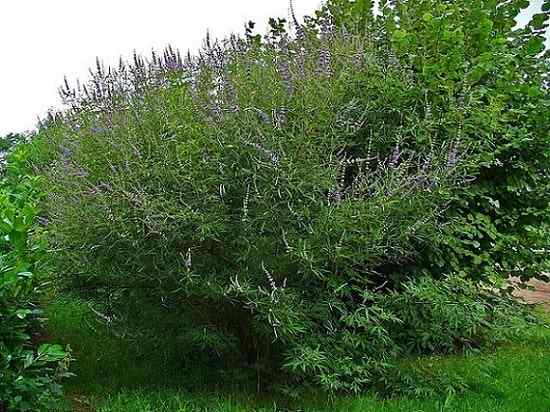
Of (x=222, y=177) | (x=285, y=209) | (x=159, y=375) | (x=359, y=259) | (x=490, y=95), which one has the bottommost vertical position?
(x=159, y=375)

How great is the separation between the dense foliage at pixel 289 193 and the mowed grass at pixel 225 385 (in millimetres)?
193

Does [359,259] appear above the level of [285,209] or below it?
below

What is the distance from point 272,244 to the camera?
397 centimetres

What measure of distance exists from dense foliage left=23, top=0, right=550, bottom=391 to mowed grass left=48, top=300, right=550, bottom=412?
19 cm

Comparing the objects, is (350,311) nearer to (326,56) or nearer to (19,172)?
(326,56)

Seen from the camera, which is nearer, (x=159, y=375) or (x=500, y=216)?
(x=159, y=375)

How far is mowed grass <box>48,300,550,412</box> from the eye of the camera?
428cm

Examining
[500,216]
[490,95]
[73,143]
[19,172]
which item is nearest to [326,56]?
[490,95]

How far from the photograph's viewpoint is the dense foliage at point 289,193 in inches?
155

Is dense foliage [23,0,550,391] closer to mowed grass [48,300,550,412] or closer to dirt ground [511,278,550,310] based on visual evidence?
mowed grass [48,300,550,412]

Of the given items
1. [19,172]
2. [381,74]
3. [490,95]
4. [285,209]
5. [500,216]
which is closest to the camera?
[285,209]

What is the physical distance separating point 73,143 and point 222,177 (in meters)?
1.41

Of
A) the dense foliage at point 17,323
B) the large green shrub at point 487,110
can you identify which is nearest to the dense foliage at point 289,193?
the large green shrub at point 487,110

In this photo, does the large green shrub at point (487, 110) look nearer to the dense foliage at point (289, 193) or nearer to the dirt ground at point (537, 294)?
the dense foliage at point (289, 193)
